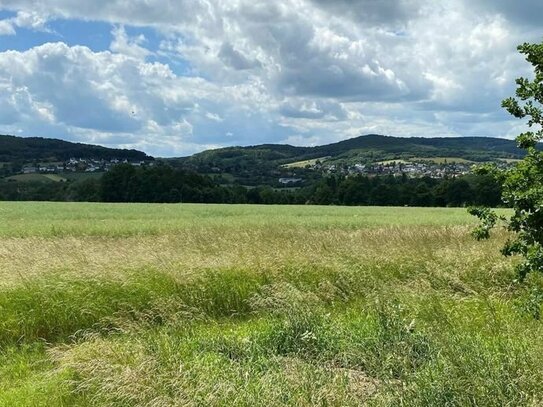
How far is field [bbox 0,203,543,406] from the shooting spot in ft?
18.2

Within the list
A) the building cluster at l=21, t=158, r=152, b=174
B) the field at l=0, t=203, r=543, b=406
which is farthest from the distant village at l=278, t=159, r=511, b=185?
the field at l=0, t=203, r=543, b=406

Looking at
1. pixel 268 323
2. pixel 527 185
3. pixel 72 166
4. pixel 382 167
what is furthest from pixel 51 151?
pixel 527 185

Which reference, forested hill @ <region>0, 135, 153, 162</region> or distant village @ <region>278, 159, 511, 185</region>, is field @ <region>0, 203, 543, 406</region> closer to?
distant village @ <region>278, 159, 511, 185</region>

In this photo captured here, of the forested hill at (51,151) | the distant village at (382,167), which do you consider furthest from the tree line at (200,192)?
the forested hill at (51,151)

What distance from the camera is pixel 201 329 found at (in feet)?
30.0

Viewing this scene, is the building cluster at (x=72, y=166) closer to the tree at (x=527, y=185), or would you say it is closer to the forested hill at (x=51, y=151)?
the forested hill at (x=51, y=151)

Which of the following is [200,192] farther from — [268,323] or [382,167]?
[382,167]

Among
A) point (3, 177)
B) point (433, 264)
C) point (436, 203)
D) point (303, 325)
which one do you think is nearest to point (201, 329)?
point (303, 325)

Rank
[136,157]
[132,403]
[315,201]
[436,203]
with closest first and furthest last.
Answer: [132,403] → [436,203] → [315,201] → [136,157]

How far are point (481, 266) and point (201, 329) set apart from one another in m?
7.14

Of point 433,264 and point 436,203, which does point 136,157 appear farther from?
point 433,264

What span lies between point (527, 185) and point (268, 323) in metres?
4.58

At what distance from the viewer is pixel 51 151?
16362 centimetres

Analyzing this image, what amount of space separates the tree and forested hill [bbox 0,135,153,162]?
514 feet
